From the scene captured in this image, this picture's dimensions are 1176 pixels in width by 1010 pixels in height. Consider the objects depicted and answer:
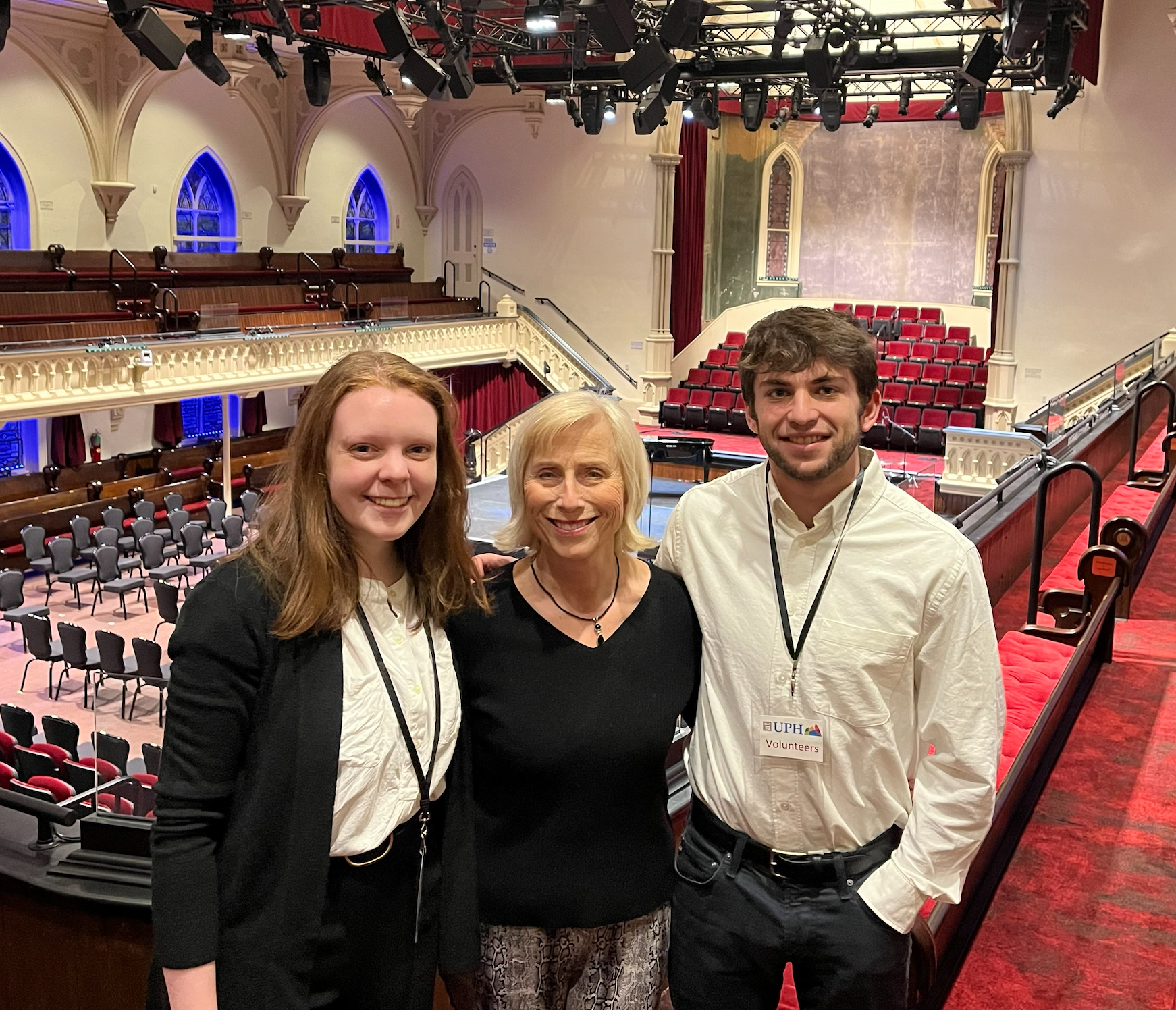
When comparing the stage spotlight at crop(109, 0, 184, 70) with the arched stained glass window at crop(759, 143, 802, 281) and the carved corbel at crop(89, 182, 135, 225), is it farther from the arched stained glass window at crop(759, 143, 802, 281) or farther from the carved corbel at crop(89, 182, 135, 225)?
the arched stained glass window at crop(759, 143, 802, 281)

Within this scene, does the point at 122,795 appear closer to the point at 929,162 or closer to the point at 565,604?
the point at 565,604

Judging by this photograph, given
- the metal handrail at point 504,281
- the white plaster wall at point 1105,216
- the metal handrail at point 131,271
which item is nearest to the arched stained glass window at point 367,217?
the metal handrail at point 504,281

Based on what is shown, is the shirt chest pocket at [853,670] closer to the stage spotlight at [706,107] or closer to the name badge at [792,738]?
the name badge at [792,738]

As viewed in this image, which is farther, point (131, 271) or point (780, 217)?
point (780, 217)

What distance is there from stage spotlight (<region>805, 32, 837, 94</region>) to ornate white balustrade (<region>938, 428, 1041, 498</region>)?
159 inches

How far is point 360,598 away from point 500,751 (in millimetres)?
316

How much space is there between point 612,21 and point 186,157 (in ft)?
32.5

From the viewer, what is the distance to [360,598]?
168 centimetres

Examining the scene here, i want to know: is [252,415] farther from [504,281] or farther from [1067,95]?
[1067,95]

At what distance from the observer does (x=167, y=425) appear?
50.9ft

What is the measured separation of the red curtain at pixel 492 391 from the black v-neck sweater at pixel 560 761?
55.3ft

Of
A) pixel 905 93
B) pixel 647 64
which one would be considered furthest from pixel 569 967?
pixel 905 93

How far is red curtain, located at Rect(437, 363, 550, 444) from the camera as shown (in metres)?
18.7

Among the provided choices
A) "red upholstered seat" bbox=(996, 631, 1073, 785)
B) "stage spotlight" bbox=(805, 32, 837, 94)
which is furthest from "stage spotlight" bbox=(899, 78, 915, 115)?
"red upholstered seat" bbox=(996, 631, 1073, 785)
